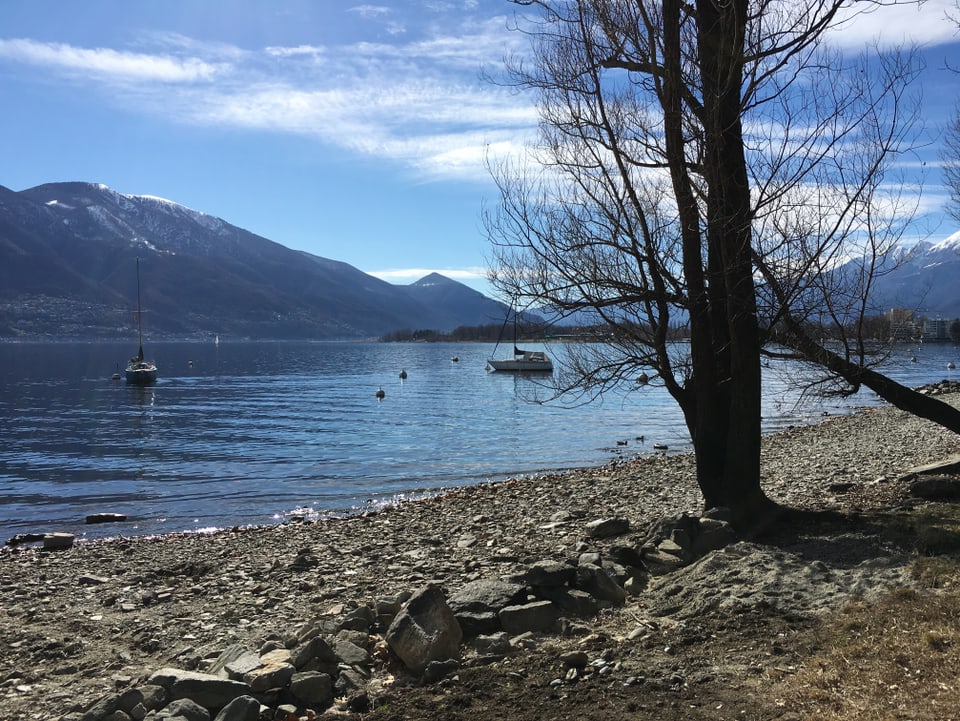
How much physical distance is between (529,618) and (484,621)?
1.47 ft

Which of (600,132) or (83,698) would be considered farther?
(600,132)

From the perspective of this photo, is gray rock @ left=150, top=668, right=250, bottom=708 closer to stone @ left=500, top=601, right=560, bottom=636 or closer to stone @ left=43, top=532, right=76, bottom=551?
stone @ left=500, top=601, right=560, bottom=636

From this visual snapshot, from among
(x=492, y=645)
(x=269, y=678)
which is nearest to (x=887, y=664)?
(x=492, y=645)

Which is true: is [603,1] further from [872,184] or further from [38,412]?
[38,412]

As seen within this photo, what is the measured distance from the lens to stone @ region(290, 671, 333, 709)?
6.35 metres

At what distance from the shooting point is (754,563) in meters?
8.07

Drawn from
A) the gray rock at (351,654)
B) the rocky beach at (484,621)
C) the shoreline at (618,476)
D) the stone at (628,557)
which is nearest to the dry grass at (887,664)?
the rocky beach at (484,621)

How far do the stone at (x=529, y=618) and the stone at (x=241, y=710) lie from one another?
2.46m

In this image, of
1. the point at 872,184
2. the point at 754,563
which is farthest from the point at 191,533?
the point at 872,184

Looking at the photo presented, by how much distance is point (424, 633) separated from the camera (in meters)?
6.85

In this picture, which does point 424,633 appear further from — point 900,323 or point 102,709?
point 900,323

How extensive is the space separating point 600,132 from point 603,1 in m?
1.61

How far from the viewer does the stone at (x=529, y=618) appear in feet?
24.2

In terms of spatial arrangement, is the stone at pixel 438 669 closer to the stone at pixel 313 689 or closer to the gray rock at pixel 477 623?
the gray rock at pixel 477 623
